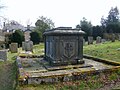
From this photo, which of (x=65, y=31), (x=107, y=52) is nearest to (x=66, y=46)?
(x=65, y=31)

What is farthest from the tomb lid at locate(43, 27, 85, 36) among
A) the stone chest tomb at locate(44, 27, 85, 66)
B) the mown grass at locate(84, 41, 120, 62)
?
the mown grass at locate(84, 41, 120, 62)

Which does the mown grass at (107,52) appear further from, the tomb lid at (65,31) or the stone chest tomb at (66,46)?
the tomb lid at (65,31)

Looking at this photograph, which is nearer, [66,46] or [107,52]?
[66,46]

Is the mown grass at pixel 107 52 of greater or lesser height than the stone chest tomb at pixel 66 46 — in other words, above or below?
below

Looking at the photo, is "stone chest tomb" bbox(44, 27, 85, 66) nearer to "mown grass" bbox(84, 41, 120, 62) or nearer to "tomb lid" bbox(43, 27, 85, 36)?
"tomb lid" bbox(43, 27, 85, 36)

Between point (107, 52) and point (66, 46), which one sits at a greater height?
point (66, 46)

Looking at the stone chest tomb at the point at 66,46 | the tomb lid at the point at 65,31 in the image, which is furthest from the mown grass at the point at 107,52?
the tomb lid at the point at 65,31

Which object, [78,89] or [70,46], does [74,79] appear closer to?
[78,89]

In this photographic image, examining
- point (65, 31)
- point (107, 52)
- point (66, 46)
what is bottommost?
point (107, 52)

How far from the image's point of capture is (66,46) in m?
9.82

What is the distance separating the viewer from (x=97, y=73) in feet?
26.7

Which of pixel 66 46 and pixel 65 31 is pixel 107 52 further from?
pixel 65 31

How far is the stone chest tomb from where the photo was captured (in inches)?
379

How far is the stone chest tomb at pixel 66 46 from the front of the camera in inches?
379
